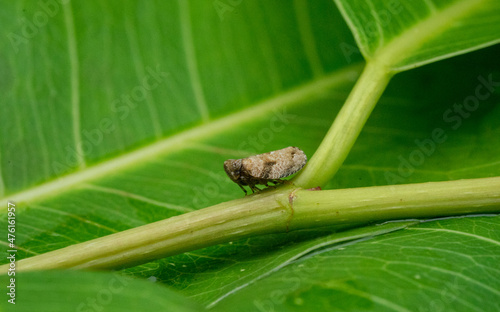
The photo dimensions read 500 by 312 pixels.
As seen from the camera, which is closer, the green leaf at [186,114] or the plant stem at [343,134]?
the plant stem at [343,134]

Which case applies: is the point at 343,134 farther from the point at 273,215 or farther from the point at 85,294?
the point at 85,294

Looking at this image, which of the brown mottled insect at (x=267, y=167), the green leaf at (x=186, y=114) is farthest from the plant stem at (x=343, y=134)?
the green leaf at (x=186, y=114)

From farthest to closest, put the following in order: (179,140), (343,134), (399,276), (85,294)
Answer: (179,140), (343,134), (399,276), (85,294)

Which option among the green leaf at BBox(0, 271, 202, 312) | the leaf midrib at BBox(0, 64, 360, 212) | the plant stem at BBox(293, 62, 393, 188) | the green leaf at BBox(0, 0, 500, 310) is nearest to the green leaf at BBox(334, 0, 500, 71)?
the plant stem at BBox(293, 62, 393, 188)

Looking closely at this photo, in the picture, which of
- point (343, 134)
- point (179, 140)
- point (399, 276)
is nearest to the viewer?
point (399, 276)

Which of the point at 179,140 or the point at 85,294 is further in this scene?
the point at 179,140

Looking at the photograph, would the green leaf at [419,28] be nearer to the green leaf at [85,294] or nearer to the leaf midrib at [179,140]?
the leaf midrib at [179,140]

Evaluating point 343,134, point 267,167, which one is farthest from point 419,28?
point 267,167

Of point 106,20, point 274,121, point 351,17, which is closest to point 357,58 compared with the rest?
point 274,121

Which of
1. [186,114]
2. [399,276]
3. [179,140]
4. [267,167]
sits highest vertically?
[186,114]
